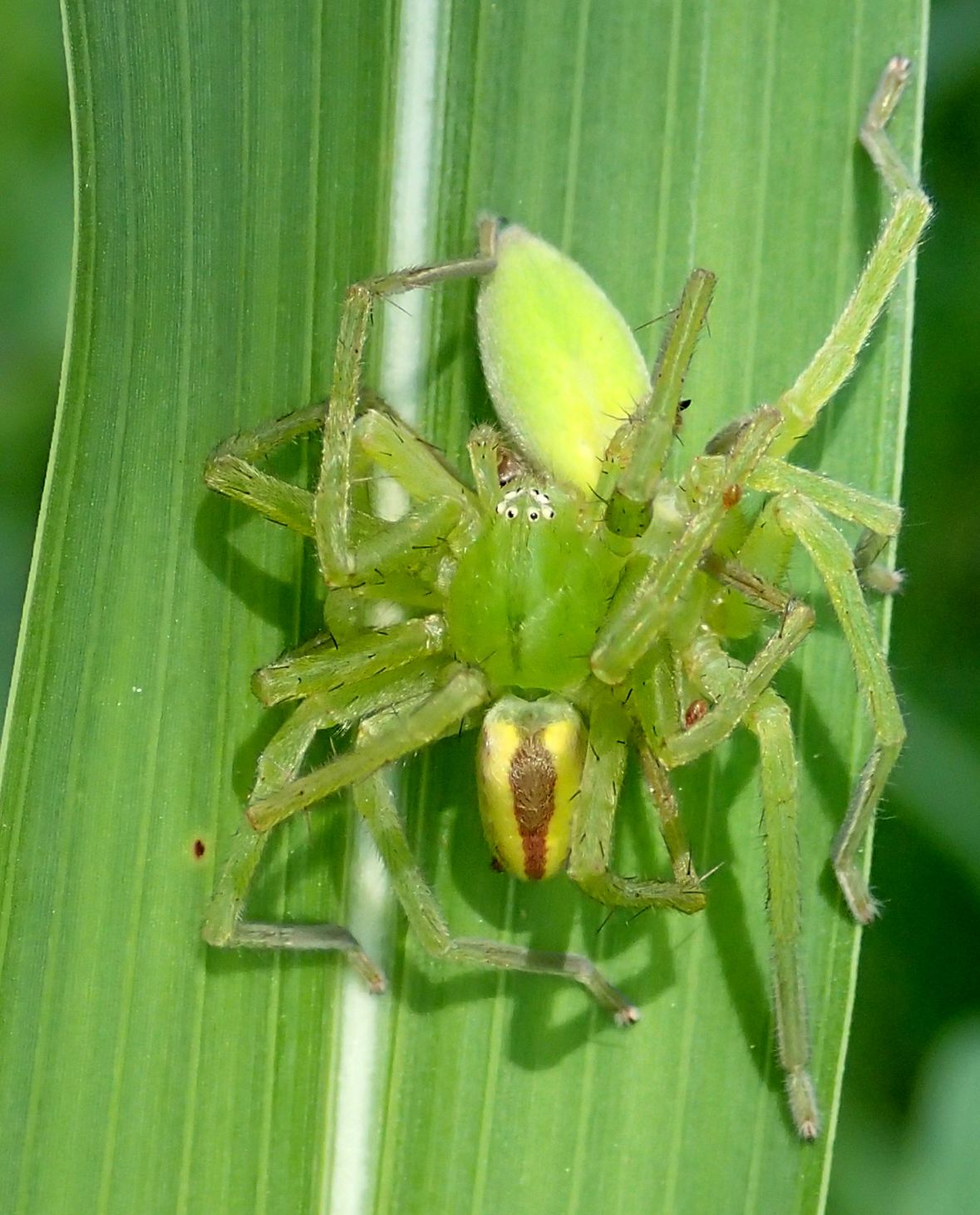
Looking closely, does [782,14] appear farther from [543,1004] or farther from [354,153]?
[543,1004]

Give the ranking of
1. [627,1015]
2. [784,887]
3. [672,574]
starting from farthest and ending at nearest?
[627,1015], [784,887], [672,574]

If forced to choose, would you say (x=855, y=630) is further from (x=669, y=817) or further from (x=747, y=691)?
(x=669, y=817)

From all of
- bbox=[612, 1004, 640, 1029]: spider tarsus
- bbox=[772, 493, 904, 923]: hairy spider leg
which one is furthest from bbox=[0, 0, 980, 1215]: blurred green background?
bbox=[612, 1004, 640, 1029]: spider tarsus

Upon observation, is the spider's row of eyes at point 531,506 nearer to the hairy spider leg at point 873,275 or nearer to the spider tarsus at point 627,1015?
the hairy spider leg at point 873,275

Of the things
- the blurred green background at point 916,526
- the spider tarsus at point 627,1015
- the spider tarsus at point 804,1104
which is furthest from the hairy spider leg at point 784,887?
the blurred green background at point 916,526

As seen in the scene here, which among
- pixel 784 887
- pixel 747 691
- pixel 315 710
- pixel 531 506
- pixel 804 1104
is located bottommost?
pixel 804 1104

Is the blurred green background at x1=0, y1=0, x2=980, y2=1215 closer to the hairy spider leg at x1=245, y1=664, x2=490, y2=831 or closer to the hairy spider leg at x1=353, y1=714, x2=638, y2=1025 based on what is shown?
the hairy spider leg at x1=353, y1=714, x2=638, y2=1025

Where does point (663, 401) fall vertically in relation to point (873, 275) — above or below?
below

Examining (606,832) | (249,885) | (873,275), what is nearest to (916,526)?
(873,275)
